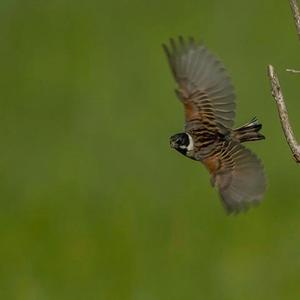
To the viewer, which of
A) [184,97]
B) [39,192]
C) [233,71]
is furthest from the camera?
[233,71]

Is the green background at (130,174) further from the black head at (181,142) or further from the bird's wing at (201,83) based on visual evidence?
the black head at (181,142)

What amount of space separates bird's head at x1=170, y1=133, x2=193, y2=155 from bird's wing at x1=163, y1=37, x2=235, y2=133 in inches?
4.9

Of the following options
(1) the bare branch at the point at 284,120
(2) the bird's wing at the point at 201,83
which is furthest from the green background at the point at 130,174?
(1) the bare branch at the point at 284,120

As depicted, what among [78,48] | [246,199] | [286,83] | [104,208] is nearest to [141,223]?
[104,208]

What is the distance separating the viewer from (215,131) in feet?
16.0

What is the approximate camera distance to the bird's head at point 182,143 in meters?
4.84

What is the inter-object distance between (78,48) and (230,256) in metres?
2.87

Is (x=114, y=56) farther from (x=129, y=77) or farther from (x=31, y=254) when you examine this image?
(x=31, y=254)

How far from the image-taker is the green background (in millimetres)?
9391

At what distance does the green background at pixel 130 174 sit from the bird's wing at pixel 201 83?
13.3 ft

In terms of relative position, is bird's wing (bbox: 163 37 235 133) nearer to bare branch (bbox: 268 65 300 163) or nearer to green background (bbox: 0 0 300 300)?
bare branch (bbox: 268 65 300 163)

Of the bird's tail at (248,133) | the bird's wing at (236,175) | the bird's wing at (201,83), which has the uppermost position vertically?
the bird's wing at (201,83)

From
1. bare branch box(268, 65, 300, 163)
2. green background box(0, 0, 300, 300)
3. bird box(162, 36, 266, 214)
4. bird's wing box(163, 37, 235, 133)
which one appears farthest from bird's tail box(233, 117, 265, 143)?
green background box(0, 0, 300, 300)

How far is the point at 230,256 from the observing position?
941cm
